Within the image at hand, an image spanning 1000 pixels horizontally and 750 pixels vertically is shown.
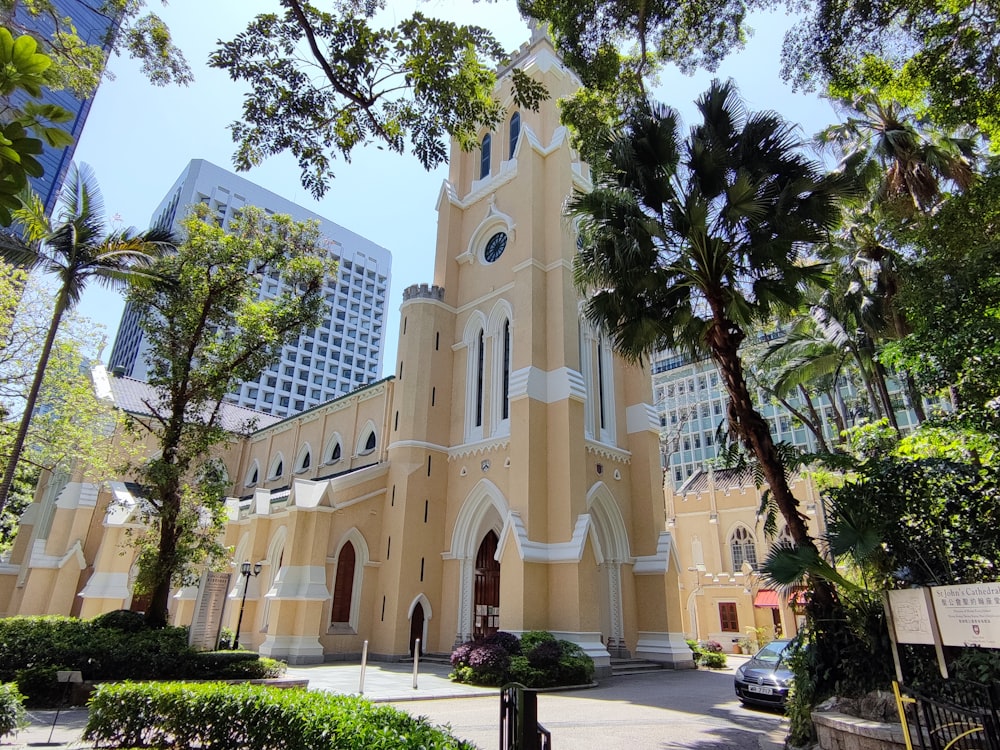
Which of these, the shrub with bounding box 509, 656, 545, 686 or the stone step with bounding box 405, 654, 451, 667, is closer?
the shrub with bounding box 509, 656, 545, 686

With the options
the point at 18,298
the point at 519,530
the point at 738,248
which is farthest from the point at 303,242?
the point at 738,248

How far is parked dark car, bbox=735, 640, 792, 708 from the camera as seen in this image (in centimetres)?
1059

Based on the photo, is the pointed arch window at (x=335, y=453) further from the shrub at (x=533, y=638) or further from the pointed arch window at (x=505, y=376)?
the shrub at (x=533, y=638)

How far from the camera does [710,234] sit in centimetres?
967

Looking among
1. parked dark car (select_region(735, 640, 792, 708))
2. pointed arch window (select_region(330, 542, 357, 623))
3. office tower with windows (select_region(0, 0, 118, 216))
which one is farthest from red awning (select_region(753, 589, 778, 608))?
office tower with windows (select_region(0, 0, 118, 216))

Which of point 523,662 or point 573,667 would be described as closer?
point 523,662

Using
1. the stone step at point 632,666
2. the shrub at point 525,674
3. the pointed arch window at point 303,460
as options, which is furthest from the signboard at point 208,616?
the pointed arch window at point 303,460

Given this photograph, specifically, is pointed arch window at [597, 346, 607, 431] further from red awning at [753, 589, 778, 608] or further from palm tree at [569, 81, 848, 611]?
red awning at [753, 589, 778, 608]

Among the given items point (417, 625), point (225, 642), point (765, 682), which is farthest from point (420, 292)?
point (765, 682)

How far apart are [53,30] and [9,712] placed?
37.5 ft

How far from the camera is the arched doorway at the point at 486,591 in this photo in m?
18.7

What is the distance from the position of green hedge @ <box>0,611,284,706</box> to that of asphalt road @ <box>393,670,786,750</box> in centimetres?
363

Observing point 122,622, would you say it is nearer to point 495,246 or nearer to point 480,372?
point 480,372

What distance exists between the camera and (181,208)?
73500 millimetres
